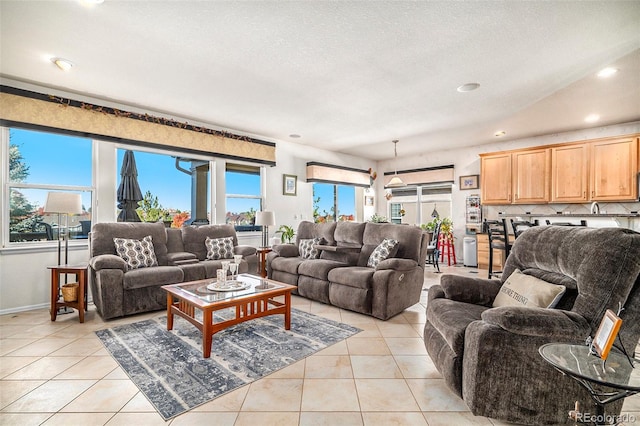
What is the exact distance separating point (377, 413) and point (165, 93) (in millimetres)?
4065

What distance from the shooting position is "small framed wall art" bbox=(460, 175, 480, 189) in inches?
264

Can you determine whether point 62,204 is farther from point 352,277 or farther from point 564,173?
point 564,173

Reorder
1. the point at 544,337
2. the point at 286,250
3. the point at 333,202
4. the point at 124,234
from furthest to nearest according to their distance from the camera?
the point at 333,202, the point at 286,250, the point at 124,234, the point at 544,337

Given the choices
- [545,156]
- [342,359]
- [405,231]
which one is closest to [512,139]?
[545,156]

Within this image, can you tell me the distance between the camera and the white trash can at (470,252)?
6.41m

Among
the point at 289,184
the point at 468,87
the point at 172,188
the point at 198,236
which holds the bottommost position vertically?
the point at 198,236

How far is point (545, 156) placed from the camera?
559 cm

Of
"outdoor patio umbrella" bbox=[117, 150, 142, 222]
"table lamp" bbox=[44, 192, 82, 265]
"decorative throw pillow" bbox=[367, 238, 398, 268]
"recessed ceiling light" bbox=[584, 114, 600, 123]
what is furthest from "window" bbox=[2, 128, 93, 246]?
"recessed ceiling light" bbox=[584, 114, 600, 123]

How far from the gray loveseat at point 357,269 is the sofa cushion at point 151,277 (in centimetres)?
142

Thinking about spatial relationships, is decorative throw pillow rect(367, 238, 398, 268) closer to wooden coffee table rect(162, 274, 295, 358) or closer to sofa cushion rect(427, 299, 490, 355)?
wooden coffee table rect(162, 274, 295, 358)

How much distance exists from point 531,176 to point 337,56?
16.2 ft

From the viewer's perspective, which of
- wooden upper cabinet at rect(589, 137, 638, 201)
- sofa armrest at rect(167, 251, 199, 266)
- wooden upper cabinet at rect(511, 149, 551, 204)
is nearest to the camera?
sofa armrest at rect(167, 251, 199, 266)

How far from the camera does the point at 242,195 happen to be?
5633 millimetres

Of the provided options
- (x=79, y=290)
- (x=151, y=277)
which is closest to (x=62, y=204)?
(x=79, y=290)
